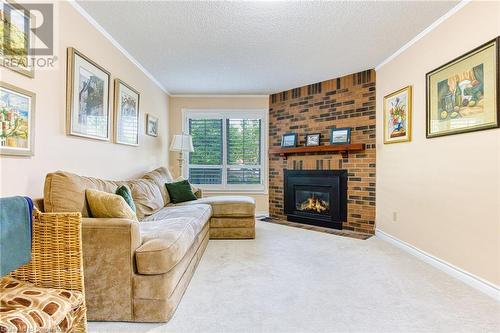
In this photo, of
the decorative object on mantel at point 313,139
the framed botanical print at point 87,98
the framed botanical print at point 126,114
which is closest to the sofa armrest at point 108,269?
the framed botanical print at point 87,98

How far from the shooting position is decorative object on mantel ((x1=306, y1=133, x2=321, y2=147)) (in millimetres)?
4641

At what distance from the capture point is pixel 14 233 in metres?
1.29

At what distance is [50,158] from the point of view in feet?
6.97

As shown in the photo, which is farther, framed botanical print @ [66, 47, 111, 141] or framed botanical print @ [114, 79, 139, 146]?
framed botanical print @ [114, 79, 139, 146]

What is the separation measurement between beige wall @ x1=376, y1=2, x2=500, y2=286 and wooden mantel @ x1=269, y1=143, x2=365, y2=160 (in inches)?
16.8

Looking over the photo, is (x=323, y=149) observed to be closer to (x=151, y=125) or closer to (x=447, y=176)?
(x=447, y=176)

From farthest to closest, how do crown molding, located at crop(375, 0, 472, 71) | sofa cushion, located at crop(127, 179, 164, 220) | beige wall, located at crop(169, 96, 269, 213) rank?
beige wall, located at crop(169, 96, 269, 213) → sofa cushion, located at crop(127, 179, 164, 220) → crown molding, located at crop(375, 0, 472, 71)

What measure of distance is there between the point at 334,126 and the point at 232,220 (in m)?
2.23

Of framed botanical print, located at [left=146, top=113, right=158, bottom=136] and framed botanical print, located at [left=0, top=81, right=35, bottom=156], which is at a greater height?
framed botanical print, located at [left=146, top=113, right=158, bottom=136]

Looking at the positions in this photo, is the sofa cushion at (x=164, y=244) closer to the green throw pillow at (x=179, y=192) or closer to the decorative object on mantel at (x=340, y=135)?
the green throw pillow at (x=179, y=192)

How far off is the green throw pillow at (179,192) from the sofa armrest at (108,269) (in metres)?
2.22

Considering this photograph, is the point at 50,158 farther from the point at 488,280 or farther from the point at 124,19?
the point at 488,280

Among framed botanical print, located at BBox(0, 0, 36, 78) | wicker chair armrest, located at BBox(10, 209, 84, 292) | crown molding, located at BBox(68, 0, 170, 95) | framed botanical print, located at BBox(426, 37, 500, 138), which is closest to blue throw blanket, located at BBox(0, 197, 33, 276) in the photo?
wicker chair armrest, located at BBox(10, 209, 84, 292)

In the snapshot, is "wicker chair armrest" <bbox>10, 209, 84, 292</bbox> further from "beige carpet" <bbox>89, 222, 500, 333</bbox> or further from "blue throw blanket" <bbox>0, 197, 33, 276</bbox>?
"beige carpet" <bbox>89, 222, 500, 333</bbox>
